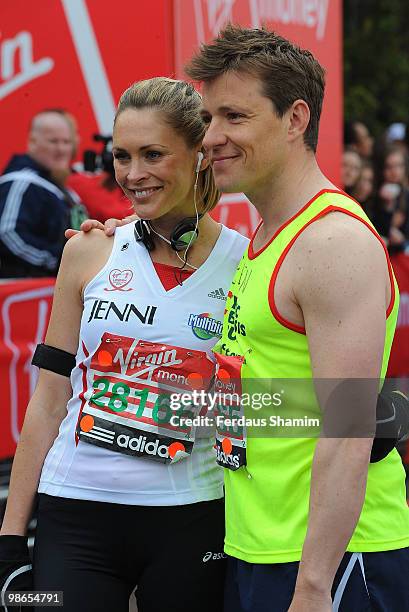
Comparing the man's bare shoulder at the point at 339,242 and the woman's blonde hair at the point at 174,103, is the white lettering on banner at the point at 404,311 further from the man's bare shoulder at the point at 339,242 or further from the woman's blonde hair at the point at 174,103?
the man's bare shoulder at the point at 339,242

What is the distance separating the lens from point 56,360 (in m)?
2.49

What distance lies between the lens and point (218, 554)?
240 cm

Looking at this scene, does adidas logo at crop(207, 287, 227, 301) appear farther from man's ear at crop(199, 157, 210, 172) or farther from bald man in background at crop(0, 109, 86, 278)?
bald man in background at crop(0, 109, 86, 278)

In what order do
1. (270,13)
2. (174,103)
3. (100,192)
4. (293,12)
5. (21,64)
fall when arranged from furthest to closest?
(293,12)
(270,13)
(100,192)
(21,64)
(174,103)

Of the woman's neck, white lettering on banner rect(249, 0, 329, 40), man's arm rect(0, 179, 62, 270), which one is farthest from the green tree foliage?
the woman's neck

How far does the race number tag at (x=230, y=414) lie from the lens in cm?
210

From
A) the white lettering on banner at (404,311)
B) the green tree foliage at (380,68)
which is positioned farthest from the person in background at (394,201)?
the green tree foliage at (380,68)

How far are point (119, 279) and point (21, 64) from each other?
235cm

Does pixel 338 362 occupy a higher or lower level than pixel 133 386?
higher

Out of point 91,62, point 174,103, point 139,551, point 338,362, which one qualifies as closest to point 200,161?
point 174,103

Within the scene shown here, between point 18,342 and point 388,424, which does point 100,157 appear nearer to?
point 18,342

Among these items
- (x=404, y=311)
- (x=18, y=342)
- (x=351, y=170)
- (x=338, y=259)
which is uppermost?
(x=338, y=259)

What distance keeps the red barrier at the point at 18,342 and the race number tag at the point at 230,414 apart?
2.40 metres

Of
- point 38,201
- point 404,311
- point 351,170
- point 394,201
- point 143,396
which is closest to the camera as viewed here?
point 143,396
